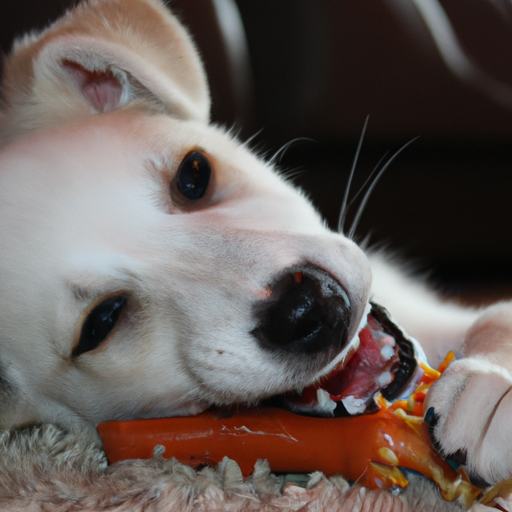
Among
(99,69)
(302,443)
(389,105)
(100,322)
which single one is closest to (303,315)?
(302,443)

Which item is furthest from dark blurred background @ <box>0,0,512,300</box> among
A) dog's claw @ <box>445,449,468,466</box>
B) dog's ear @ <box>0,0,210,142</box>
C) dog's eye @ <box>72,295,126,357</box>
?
dog's claw @ <box>445,449,468,466</box>

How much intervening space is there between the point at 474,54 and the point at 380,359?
123 cm

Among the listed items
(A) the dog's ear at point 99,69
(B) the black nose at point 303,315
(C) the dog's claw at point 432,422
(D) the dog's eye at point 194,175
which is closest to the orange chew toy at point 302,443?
(C) the dog's claw at point 432,422

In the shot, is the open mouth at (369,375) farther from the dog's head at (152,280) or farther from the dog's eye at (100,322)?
the dog's eye at (100,322)

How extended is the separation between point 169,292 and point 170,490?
27 centimetres

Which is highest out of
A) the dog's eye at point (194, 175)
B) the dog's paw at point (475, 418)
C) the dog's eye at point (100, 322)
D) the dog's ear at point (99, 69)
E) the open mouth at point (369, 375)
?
the dog's ear at point (99, 69)

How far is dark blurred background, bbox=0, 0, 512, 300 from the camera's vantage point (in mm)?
1788

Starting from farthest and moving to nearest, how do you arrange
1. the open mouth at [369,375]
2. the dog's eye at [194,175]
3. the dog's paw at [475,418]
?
the dog's eye at [194,175] < the open mouth at [369,375] < the dog's paw at [475,418]

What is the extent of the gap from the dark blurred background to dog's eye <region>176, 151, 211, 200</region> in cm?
70

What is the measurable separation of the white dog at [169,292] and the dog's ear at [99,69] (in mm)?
86

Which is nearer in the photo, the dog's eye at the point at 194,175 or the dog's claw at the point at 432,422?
the dog's claw at the point at 432,422

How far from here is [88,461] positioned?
0.87m

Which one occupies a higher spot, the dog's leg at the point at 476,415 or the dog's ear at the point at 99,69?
the dog's ear at the point at 99,69

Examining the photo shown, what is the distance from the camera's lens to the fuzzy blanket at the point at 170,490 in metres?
0.76
